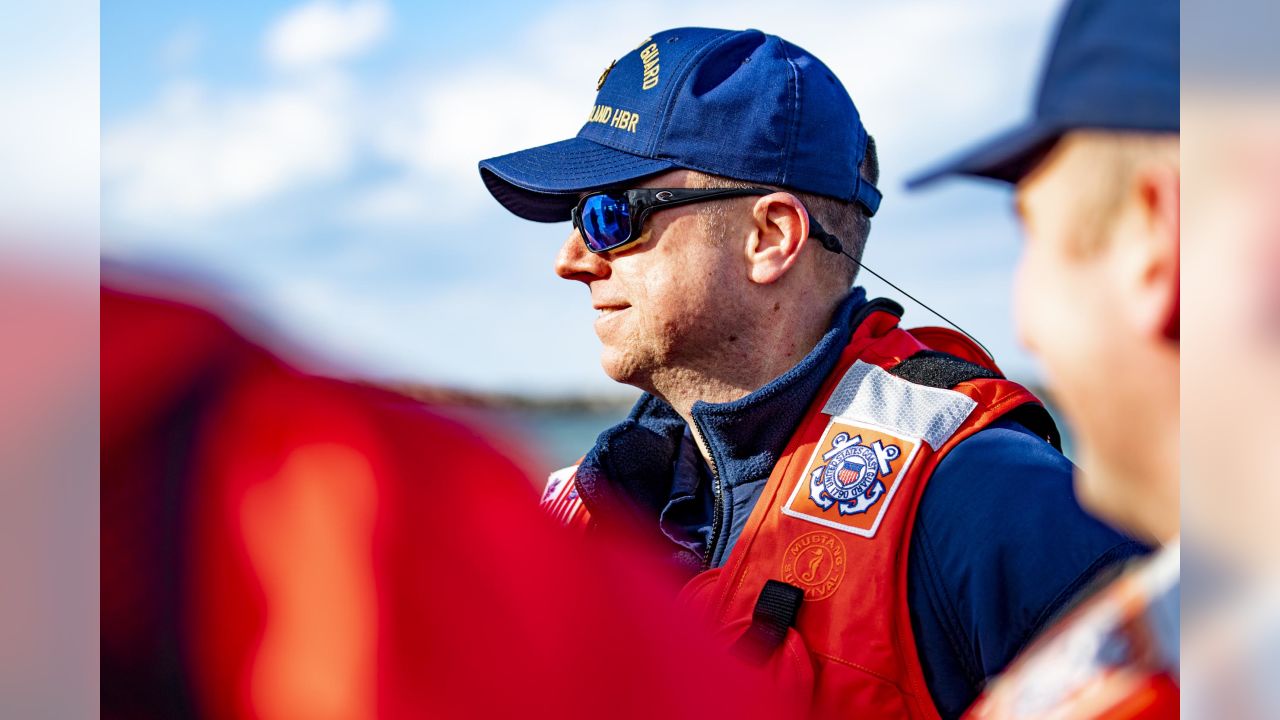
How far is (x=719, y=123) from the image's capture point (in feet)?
7.29

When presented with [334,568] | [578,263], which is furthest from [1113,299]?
[578,263]

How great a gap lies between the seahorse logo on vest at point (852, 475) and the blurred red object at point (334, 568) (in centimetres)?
107

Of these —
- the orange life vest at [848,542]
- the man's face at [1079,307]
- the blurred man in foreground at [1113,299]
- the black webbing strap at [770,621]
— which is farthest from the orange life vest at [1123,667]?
the black webbing strap at [770,621]

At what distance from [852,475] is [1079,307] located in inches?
41.7

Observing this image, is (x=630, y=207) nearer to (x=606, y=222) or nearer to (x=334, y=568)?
(x=606, y=222)

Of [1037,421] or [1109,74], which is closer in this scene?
[1109,74]

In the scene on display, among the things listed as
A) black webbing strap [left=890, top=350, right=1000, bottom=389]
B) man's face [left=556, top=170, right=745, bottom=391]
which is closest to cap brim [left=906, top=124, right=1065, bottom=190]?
black webbing strap [left=890, top=350, right=1000, bottom=389]

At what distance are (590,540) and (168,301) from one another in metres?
0.34

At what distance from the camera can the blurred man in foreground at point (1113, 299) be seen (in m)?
0.78

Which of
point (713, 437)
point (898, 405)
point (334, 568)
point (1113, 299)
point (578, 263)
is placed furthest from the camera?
point (578, 263)

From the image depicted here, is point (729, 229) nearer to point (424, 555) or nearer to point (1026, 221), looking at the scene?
point (1026, 221)

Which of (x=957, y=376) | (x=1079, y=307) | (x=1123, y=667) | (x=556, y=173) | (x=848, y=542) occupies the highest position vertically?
(x=1079, y=307)

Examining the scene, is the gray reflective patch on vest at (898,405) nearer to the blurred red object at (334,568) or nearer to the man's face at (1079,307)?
the man's face at (1079,307)
